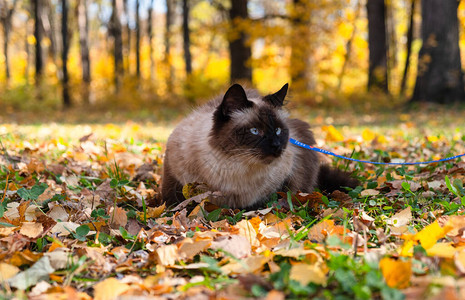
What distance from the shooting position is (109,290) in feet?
5.18

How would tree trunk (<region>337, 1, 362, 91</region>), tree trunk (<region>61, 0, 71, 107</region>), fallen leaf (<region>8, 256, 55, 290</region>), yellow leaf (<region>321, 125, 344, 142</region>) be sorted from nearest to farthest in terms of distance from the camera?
fallen leaf (<region>8, 256, 55, 290</region>) < yellow leaf (<region>321, 125, 344, 142</region>) < tree trunk (<region>337, 1, 362, 91</region>) < tree trunk (<region>61, 0, 71, 107</region>)

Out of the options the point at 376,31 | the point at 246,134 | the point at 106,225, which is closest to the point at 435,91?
the point at 376,31

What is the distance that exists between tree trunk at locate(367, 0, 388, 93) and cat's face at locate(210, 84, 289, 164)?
14.2 meters

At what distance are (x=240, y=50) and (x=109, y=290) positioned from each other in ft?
48.5

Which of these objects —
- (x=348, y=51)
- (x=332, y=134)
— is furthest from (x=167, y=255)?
(x=348, y=51)

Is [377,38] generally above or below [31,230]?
above

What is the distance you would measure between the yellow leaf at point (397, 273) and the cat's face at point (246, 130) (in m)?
1.28

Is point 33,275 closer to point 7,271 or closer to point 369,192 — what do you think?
point 7,271

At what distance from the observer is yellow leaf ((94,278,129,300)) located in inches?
61.4

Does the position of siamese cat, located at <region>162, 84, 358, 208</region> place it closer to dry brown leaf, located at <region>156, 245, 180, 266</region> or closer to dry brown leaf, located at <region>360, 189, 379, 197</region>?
dry brown leaf, located at <region>360, 189, 379, 197</region>

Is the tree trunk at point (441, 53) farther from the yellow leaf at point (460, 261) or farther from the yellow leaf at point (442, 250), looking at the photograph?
the yellow leaf at point (460, 261)

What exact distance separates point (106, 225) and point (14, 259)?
2.09 ft

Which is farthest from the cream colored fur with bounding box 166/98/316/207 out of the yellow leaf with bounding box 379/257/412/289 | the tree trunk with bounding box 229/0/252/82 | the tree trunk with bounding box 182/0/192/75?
the tree trunk with bounding box 182/0/192/75

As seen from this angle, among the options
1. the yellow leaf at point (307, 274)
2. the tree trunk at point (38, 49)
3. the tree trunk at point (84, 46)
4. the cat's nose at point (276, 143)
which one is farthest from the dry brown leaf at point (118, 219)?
the tree trunk at point (38, 49)
